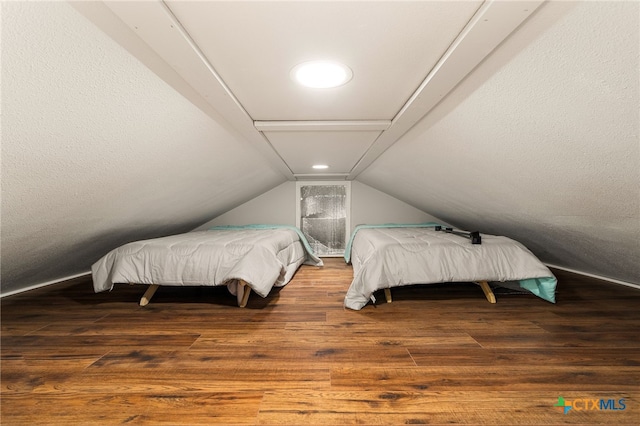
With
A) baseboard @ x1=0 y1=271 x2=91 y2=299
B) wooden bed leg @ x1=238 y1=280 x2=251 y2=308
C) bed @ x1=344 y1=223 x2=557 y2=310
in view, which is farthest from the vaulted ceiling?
baseboard @ x1=0 y1=271 x2=91 y2=299

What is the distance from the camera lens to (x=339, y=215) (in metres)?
4.35

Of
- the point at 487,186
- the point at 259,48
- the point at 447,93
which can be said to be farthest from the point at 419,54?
the point at 487,186

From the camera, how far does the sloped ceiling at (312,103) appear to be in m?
0.72

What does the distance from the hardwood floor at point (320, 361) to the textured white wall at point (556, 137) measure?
23.9 inches

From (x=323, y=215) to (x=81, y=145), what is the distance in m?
3.47

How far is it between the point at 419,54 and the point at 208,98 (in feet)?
3.12

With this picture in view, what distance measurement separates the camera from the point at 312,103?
1.39m

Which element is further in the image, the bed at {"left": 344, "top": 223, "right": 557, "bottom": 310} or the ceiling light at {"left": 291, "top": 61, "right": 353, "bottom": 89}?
the bed at {"left": 344, "top": 223, "right": 557, "bottom": 310}

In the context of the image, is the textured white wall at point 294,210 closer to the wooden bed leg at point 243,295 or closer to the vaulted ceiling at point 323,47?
the wooden bed leg at point 243,295

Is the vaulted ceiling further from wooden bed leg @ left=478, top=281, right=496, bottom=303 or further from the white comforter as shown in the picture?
wooden bed leg @ left=478, top=281, right=496, bottom=303

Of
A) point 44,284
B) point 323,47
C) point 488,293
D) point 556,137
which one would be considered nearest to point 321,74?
point 323,47

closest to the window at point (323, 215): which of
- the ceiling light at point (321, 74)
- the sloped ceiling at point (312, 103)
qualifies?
the sloped ceiling at point (312, 103)

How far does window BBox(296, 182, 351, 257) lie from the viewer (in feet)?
14.1

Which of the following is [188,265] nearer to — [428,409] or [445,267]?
[428,409]
